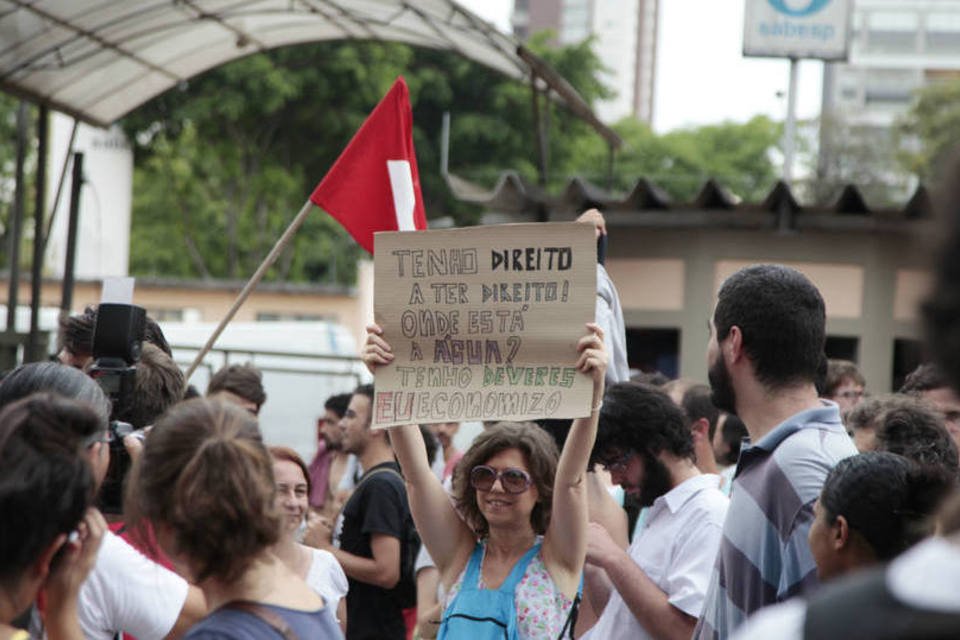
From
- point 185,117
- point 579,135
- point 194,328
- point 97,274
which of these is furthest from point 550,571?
point 97,274

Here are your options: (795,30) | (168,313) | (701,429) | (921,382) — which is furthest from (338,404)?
(168,313)

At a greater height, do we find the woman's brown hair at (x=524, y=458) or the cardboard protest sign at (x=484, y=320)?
the cardboard protest sign at (x=484, y=320)

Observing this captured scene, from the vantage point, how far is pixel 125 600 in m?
3.19

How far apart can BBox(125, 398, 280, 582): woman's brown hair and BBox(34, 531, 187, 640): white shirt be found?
48 cm

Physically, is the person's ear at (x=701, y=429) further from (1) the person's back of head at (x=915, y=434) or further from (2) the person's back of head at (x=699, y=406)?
(1) the person's back of head at (x=915, y=434)

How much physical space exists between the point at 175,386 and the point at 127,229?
33.2 meters

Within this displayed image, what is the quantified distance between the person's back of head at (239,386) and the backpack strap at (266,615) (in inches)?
192

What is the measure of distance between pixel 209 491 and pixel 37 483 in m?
0.35

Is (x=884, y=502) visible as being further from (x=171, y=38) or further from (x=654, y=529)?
(x=171, y=38)

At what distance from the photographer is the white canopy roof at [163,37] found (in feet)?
32.2

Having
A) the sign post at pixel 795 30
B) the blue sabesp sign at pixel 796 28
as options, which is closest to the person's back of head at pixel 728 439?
the sign post at pixel 795 30

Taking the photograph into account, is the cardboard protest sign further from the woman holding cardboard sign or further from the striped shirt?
the striped shirt

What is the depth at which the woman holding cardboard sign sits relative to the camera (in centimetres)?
420

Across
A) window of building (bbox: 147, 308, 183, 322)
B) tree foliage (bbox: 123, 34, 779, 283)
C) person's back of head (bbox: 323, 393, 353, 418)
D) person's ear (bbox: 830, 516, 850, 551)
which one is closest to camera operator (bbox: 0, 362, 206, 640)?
person's ear (bbox: 830, 516, 850, 551)
